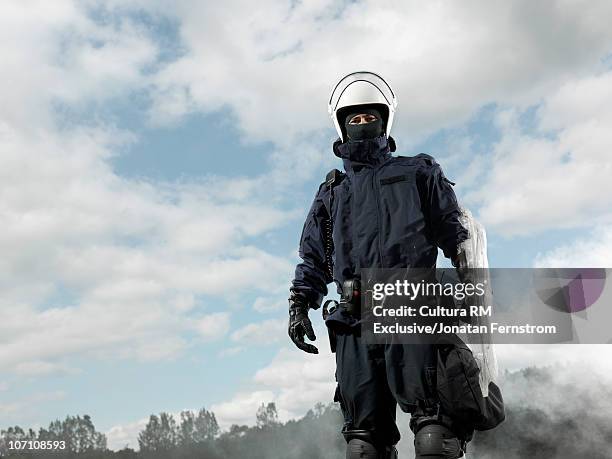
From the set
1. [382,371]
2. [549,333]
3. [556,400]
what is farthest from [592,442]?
[382,371]

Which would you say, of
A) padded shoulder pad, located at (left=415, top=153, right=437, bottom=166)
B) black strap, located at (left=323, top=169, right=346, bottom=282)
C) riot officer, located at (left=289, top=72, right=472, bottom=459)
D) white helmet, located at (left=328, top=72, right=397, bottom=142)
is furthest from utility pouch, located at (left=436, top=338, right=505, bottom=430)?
white helmet, located at (left=328, top=72, right=397, bottom=142)

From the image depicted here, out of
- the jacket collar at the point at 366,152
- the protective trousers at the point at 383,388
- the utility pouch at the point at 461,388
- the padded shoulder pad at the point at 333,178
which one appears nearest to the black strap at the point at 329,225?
the padded shoulder pad at the point at 333,178

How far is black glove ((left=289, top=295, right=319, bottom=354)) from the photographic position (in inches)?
210

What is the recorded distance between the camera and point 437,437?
4.37m

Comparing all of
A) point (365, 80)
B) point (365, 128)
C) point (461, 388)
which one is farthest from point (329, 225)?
point (461, 388)

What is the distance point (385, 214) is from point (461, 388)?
1.35 m

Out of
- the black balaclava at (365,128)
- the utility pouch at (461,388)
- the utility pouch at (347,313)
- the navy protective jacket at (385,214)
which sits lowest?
the utility pouch at (461,388)

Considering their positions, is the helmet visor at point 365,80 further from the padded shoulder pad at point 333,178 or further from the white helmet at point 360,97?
the padded shoulder pad at point 333,178

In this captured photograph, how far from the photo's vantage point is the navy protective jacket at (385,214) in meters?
4.81

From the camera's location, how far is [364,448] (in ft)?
15.0

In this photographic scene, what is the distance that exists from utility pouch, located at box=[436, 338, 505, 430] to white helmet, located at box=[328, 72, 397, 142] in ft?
6.55

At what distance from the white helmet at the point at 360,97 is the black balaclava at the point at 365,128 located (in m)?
0.07

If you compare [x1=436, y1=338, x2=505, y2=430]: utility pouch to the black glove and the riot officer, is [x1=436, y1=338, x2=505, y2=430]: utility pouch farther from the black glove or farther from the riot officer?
the black glove

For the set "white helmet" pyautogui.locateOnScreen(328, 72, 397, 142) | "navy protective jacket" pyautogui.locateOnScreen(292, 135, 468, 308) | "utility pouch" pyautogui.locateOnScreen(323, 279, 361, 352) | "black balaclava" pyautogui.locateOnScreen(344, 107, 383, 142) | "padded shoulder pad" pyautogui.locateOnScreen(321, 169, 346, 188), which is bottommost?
"utility pouch" pyautogui.locateOnScreen(323, 279, 361, 352)
